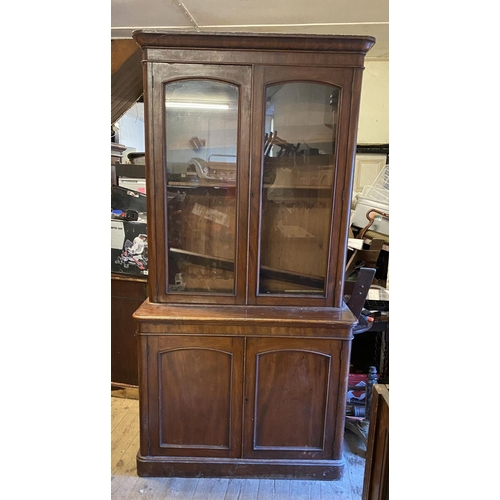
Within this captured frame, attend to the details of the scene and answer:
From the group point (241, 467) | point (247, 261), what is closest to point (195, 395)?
point (241, 467)

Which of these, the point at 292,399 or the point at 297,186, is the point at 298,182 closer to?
the point at 297,186

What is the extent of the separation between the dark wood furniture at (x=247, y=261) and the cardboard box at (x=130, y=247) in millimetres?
546

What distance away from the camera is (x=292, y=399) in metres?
1.65

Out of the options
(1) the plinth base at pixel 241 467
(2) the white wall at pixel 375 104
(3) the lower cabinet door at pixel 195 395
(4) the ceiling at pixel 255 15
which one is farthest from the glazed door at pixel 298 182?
(2) the white wall at pixel 375 104

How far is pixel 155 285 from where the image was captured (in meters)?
1.67

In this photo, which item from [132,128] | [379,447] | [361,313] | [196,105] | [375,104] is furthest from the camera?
[132,128]

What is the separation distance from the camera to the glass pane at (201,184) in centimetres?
157

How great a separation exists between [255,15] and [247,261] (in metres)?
1.29

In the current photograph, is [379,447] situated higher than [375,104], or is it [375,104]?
[375,104]

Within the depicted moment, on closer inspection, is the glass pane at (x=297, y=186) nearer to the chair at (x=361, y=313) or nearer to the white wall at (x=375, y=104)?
the chair at (x=361, y=313)

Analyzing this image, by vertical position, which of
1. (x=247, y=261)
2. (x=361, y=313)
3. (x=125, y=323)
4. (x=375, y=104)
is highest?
(x=375, y=104)

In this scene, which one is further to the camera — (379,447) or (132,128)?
(132,128)
